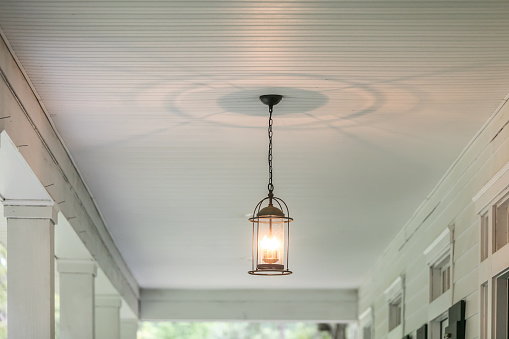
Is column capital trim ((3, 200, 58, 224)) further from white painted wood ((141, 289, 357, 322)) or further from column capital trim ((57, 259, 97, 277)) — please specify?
white painted wood ((141, 289, 357, 322))

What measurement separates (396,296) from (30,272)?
4340 mm

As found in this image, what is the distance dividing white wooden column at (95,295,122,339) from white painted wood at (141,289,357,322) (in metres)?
2.14

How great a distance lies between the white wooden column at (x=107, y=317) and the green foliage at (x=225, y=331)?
18862 mm

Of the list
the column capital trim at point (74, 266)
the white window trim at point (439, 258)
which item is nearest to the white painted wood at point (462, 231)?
the white window trim at point (439, 258)

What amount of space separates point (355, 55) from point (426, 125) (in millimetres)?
1284

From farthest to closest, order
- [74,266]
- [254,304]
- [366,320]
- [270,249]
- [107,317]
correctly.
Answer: [254,304]
[366,320]
[107,317]
[74,266]
[270,249]

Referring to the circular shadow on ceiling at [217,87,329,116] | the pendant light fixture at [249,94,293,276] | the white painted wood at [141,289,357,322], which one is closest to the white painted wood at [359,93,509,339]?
the circular shadow on ceiling at [217,87,329,116]

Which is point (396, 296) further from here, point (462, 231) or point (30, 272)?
point (30, 272)

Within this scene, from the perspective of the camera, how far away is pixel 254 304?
41.5 ft

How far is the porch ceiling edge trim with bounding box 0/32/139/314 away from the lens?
4746mm

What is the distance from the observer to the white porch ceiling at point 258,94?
14.3ft

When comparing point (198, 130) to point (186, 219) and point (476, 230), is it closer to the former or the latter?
point (476, 230)

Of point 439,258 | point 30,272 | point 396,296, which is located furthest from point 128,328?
point 30,272

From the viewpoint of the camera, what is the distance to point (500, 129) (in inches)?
218
